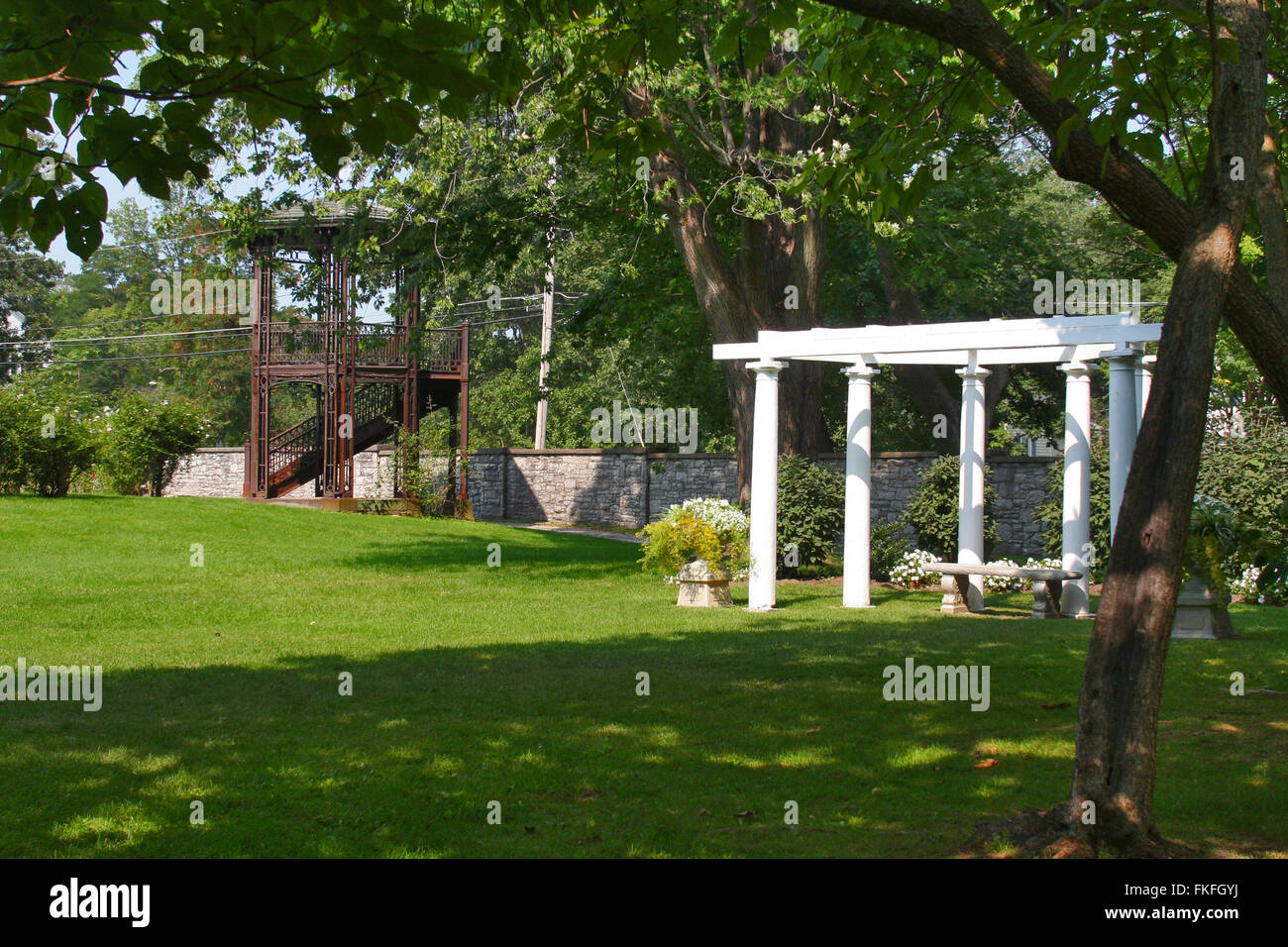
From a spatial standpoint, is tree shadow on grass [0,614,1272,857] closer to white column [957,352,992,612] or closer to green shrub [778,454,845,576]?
white column [957,352,992,612]

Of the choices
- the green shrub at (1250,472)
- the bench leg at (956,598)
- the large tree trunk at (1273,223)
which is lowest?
A: the bench leg at (956,598)

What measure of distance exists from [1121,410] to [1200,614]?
108 inches

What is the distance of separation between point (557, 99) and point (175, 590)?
31.3ft

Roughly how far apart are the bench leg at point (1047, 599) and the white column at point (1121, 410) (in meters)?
1.26

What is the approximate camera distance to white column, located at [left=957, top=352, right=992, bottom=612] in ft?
50.2

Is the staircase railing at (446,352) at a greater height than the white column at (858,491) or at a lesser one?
greater

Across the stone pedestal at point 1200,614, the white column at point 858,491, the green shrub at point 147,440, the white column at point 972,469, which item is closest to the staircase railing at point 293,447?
the green shrub at point 147,440

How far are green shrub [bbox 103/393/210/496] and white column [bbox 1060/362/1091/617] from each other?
69.5 ft

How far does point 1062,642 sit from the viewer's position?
11.0m

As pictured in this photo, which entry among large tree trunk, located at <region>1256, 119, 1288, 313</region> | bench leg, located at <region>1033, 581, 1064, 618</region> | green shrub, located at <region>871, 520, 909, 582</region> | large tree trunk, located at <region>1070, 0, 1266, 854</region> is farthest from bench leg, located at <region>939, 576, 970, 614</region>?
large tree trunk, located at <region>1070, 0, 1266, 854</region>

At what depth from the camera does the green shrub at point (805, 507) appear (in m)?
17.9

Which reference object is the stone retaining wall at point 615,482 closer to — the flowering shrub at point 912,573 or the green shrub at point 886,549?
the green shrub at point 886,549

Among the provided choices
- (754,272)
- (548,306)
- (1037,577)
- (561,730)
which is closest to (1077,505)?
(1037,577)
